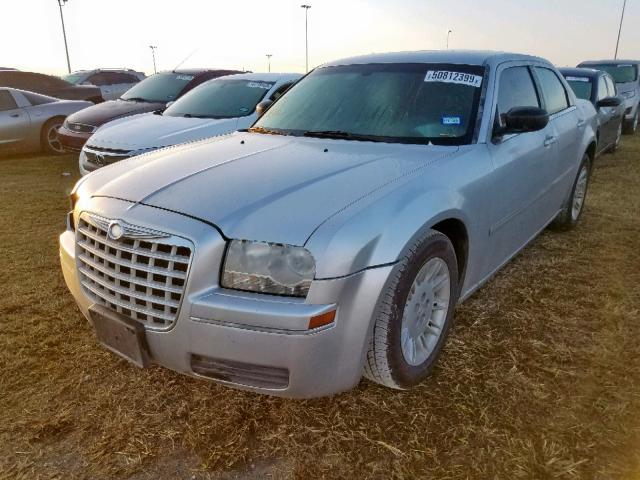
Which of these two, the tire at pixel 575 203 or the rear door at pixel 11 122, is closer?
the tire at pixel 575 203

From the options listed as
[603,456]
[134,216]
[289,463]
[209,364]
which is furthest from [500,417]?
[134,216]

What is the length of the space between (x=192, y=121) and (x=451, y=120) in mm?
3902

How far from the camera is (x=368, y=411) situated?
7.76 ft

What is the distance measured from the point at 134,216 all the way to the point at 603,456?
6.97 feet

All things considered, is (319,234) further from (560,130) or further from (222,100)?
(222,100)

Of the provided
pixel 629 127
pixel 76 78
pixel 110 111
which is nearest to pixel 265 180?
pixel 110 111

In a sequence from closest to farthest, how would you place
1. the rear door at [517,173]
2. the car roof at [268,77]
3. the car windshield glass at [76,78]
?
1. the rear door at [517,173]
2. the car roof at [268,77]
3. the car windshield glass at [76,78]

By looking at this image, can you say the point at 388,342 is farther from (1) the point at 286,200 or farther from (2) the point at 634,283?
(2) the point at 634,283

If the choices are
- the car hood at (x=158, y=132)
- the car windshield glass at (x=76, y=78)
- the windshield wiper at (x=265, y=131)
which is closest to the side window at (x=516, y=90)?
the windshield wiper at (x=265, y=131)

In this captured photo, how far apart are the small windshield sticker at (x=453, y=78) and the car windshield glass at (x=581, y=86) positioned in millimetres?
5836

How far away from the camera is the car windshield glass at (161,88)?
26.9 feet

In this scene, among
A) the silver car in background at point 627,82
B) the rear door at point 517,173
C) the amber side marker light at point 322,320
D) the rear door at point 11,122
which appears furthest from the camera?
the silver car in background at point 627,82

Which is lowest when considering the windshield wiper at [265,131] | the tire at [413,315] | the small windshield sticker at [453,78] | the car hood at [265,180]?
the tire at [413,315]

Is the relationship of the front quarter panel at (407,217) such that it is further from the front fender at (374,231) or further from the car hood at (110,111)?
the car hood at (110,111)
